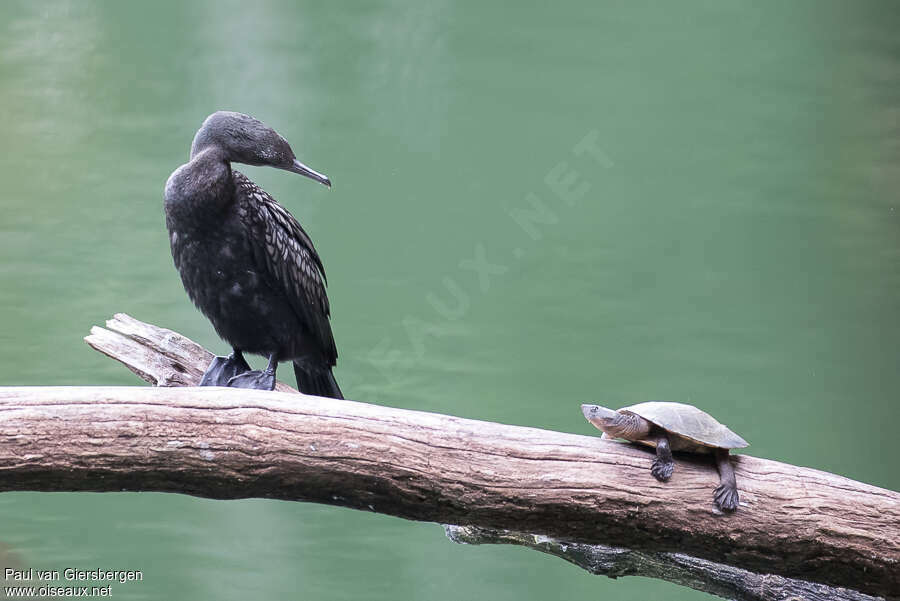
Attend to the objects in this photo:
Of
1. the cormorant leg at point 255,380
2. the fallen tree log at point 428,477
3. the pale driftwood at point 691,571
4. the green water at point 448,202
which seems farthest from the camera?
the green water at point 448,202

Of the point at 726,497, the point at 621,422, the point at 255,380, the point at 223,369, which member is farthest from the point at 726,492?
the point at 223,369

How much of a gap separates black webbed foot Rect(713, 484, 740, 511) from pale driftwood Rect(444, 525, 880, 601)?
35cm

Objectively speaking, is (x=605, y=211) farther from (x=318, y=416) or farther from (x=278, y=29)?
(x=318, y=416)

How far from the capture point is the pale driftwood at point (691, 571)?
185cm

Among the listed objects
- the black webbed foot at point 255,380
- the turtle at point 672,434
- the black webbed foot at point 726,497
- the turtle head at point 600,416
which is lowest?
the black webbed foot at point 726,497

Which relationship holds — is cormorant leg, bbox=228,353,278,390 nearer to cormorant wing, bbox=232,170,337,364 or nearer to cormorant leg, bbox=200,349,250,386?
cormorant leg, bbox=200,349,250,386

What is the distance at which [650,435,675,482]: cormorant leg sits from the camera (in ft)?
5.09

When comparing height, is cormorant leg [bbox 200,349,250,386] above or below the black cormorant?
below

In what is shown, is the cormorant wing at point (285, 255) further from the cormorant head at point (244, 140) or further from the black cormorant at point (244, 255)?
the cormorant head at point (244, 140)

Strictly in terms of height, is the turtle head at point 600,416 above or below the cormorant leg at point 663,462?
above

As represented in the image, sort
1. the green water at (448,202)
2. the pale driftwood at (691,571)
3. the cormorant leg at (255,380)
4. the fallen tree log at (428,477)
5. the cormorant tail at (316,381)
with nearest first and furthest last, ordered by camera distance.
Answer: the fallen tree log at (428,477), the pale driftwood at (691,571), the cormorant leg at (255,380), the cormorant tail at (316,381), the green water at (448,202)

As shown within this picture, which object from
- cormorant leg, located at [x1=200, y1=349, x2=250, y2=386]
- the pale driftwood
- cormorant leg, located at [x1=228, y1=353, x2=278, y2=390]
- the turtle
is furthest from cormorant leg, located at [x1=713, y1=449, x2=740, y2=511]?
cormorant leg, located at [x1=200, y1=349, x2=250, y2=386]

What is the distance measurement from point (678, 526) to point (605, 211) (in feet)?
6.30

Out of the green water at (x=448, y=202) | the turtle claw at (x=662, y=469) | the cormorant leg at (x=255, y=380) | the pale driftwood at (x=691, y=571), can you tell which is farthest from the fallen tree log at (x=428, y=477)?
the green water at (x=448, y=202)
